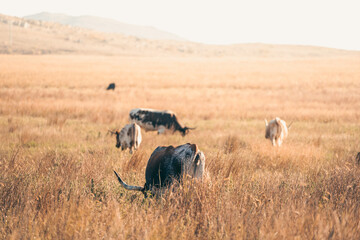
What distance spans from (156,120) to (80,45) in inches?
4773

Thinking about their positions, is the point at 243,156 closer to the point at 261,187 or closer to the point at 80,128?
the point at 261,187

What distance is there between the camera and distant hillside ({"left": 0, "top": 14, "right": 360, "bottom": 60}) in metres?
108

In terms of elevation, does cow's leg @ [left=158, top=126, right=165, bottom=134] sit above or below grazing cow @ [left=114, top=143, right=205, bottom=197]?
below

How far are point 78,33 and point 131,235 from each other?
6250 inches

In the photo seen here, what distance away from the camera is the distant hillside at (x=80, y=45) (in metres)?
108

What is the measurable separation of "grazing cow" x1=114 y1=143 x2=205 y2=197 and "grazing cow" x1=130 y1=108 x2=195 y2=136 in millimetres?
8362

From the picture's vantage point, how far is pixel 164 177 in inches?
145

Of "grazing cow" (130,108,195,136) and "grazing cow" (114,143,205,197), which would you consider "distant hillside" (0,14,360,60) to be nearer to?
"grazing cow" (130,108,195,136)

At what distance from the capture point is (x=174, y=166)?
11.9ft

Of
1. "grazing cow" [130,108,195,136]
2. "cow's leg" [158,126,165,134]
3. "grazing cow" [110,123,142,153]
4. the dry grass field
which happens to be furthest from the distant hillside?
"grazing cow" [110,123,142,153]

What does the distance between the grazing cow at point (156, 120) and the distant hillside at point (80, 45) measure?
93338 mm

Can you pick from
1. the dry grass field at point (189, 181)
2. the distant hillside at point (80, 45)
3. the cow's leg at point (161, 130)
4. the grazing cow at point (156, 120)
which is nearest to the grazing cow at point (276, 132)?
the dry grass field at point (189, 181)

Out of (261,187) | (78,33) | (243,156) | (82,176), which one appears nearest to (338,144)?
(243,156)

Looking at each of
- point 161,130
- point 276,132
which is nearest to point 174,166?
point 276,132
